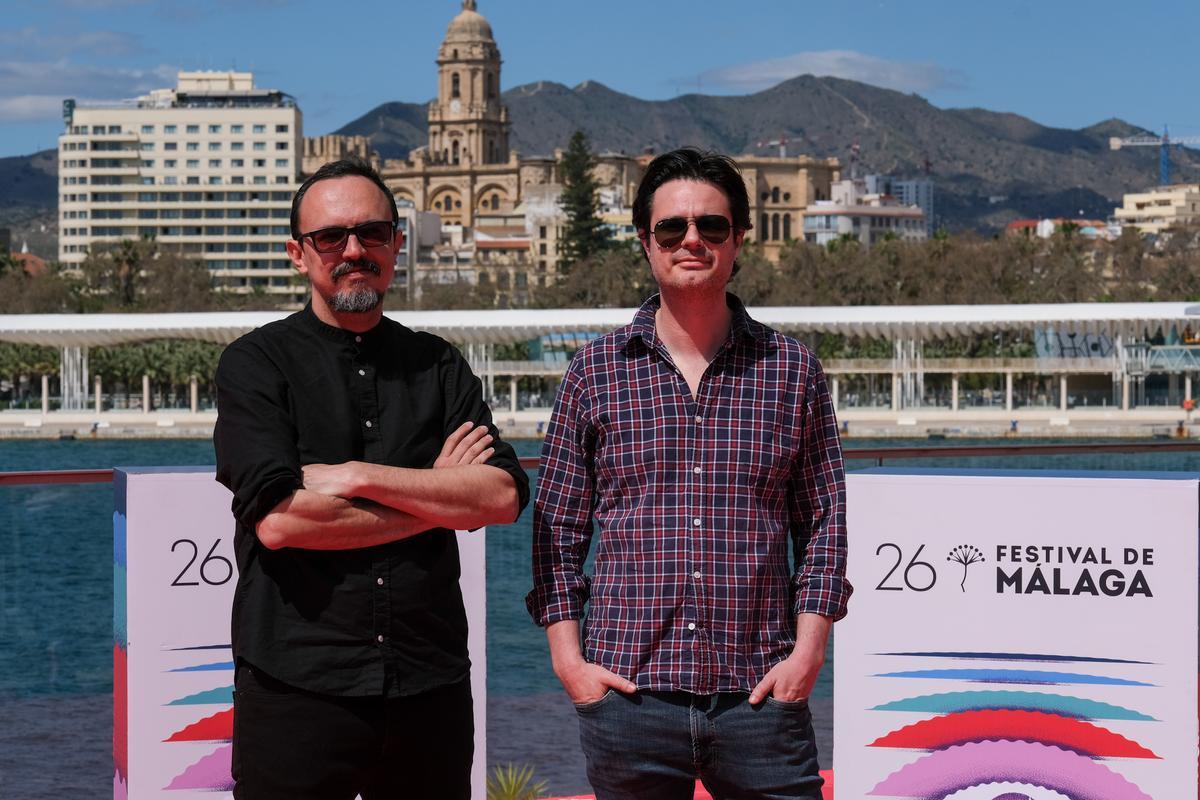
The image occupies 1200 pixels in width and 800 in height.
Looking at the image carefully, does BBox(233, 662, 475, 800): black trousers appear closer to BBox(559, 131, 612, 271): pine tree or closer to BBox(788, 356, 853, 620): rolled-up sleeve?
BBox(788, 356, 853, 620): rolled-up sleeve

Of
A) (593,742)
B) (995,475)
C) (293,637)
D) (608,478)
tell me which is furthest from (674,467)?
(995,475)

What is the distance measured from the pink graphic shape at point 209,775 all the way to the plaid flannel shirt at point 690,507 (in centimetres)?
126

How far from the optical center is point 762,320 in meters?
52.2

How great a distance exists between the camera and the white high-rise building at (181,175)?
390 ft

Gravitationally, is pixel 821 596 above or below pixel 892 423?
above

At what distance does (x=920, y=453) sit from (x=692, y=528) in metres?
2.15

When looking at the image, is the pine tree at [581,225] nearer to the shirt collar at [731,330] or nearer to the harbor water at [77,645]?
the harbor water at [77,645]

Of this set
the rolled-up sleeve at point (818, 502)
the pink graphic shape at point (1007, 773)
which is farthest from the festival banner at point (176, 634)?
the rolled-up sleeve at point (818, 502)

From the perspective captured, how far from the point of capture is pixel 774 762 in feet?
9.39

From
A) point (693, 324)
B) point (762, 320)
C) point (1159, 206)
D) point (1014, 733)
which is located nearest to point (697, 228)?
point (693, 324)

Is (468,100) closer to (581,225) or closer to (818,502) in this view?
(581,225)

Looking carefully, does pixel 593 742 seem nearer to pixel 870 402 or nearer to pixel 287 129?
pixel 870 402

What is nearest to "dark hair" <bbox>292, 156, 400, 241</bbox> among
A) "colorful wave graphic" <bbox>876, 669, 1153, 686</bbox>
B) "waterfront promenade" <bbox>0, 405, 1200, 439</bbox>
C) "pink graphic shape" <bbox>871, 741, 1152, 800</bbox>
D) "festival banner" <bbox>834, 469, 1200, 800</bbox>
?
"festival banner" <bbox>834, 469, 1200, 800</bbox>

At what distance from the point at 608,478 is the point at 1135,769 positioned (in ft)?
5.16
